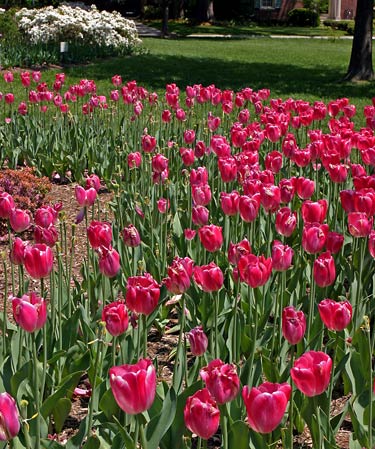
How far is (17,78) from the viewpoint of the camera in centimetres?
1538

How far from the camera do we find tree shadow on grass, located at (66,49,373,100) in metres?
15.8

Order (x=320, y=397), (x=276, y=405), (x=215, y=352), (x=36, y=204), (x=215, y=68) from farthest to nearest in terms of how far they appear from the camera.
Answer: (x=215, y=68) → (x=36, y=204) → (x=215, y=352) → (x=320, y=397) → (x=276, y=405)

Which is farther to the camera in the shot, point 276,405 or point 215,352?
point 215,352

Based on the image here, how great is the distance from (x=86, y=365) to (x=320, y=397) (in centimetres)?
95

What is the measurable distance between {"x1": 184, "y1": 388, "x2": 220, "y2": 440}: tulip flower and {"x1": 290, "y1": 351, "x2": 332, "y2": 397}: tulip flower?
241 mm

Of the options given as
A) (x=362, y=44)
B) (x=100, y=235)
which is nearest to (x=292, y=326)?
(x=100, y=235)

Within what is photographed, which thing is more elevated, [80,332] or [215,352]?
[215,352]

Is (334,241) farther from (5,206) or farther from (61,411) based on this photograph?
(5,206)

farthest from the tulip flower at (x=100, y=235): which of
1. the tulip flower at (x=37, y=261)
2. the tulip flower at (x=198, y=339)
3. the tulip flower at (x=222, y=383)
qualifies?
the tulip flower at (x=222, y=383)

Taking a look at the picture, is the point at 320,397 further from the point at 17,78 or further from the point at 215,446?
the point at 17,78

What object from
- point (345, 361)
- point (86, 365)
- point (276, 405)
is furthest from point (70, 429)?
point (276, 405)

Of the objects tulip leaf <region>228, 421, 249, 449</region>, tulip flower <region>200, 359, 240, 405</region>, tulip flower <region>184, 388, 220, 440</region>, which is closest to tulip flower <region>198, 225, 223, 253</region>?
tulip leaf <region>228, 421, 249, 449</region>

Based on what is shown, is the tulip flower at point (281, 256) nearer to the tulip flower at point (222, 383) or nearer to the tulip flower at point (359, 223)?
the tulip flower at point (359, 223)

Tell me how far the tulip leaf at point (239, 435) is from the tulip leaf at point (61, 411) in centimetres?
80
